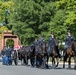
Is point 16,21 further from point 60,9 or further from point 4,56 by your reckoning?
point 4,56

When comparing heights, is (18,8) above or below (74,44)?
above

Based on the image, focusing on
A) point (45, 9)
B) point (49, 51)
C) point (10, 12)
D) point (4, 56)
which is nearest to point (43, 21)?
point (45, 9)

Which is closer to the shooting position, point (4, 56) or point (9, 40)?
point (4, 56)

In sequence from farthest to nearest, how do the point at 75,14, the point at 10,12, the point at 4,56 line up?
1. the point at 10,12
2. the point at 75,14
3. the point at 4,56

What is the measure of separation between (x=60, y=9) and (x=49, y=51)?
106 feet

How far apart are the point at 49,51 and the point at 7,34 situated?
62.8 metres

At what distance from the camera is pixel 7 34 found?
87688 millimetres

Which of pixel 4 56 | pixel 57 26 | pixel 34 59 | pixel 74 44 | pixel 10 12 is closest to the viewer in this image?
pixel 74 44

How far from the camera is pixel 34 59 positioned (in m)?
29.4

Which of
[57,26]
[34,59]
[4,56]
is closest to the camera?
[34,59]

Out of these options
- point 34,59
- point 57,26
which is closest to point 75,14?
point 57,26

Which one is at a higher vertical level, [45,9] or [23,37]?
[45,9]

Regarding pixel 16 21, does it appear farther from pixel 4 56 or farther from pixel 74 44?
pixel 74 44

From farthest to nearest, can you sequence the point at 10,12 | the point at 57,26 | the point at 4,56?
the point at 10,12
the point at 57,26
the point at 4,56
